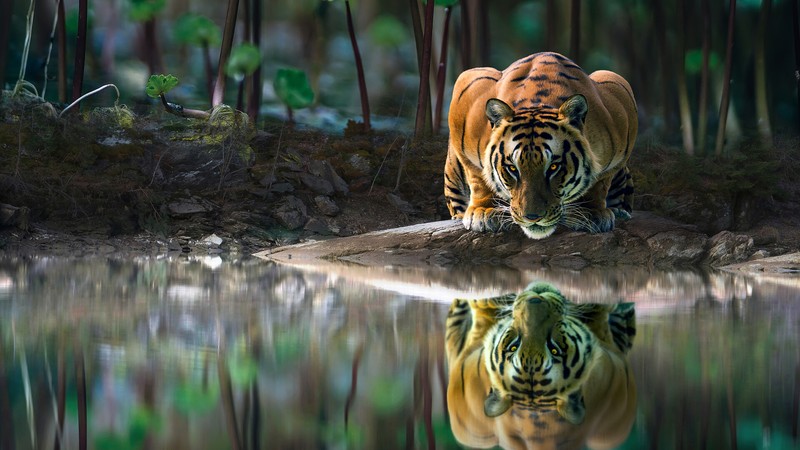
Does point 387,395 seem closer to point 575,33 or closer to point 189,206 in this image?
point 189,206

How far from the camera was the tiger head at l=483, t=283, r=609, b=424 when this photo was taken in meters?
2.49

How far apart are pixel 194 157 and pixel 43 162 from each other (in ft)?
5.33

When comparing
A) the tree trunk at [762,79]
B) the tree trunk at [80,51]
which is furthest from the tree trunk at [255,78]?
the tree trunk at [762,79]

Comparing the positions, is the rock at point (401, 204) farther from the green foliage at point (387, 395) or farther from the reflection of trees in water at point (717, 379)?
the green foliage at point (387, 395)

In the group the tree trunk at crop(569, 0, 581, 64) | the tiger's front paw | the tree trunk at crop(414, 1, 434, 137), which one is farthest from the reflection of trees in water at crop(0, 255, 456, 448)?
the tree trunk at crop(569, 0, 581, 64)

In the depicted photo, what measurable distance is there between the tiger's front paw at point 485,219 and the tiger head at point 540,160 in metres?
0.46

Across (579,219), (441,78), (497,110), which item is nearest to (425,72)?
(441,78)

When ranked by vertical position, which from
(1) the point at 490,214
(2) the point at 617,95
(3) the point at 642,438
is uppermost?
(2) the point at 617,95

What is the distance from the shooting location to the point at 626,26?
14.7 meters

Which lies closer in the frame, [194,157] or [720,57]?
[194,157]

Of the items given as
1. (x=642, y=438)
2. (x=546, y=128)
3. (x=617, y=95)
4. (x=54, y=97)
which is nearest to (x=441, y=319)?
(x=642, y=438)

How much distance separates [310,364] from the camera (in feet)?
9.82

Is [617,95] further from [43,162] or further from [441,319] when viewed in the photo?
[43,162]

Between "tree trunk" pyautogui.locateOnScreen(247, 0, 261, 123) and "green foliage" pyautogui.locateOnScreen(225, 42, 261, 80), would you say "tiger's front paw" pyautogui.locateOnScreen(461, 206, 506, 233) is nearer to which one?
"tree trunk" pyautogui.locateOnScreen(247, 0, 261, 123)
